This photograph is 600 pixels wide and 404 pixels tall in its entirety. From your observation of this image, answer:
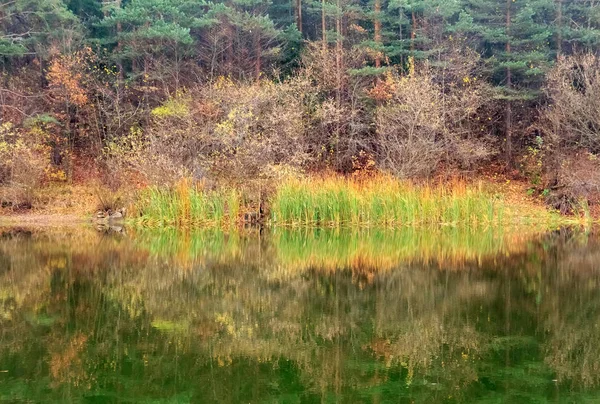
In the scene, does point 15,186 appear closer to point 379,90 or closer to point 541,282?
point 379,90

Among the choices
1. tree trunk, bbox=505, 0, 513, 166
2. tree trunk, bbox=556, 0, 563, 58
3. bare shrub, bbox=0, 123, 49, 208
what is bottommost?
bare shrub, bbox=0, 123, 49, 208

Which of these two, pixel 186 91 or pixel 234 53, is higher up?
pixel 234 53

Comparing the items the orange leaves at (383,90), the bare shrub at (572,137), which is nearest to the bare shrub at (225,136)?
the orange leaves at (383,90)

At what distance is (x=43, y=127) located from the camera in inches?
1064

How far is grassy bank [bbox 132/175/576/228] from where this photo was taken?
59.0ft

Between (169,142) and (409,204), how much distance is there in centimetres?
994

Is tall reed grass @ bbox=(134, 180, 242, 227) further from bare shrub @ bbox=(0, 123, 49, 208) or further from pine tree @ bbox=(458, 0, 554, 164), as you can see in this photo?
pine tree @ bbox=(458, 0, 554, 164)

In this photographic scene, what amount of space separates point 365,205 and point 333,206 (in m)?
0.89

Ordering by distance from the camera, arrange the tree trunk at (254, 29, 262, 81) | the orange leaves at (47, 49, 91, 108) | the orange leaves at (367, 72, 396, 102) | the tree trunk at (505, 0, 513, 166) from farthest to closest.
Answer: the tree trunk at (254, 29, 262, 81)
the tree trunk at (505, 0, 513, 166)
the orange leaves at (47, 49, 91, 108)
the orange leaves at (367, 72, 396, 102)

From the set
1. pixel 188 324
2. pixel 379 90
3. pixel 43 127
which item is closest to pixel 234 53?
pixel 379 90

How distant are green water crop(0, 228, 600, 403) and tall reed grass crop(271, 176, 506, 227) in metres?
5.31

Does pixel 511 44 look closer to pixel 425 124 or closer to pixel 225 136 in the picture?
pixel 425 124

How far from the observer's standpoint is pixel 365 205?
710 inches

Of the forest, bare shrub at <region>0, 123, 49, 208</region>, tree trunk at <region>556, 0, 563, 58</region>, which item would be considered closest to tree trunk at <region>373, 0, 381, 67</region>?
the forest
